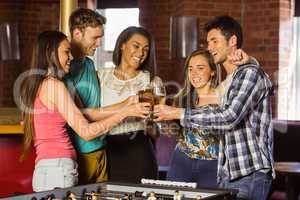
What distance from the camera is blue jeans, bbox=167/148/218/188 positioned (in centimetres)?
316

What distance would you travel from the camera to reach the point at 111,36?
28.6 feet

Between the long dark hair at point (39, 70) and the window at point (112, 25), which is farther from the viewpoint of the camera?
the window at point (112, 25)

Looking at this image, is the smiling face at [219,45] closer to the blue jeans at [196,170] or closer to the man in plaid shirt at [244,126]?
the man in plaid shirt at [244,126]

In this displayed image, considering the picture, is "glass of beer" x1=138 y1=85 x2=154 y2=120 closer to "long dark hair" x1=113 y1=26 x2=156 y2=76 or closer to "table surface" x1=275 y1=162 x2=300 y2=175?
"long dark hair" x1=113 y1=26 x2=156 y2=76

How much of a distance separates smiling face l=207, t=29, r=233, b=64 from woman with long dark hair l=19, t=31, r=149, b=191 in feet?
1.51

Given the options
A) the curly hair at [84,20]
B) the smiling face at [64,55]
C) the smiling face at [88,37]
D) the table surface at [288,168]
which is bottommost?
the table surface at [288,168]

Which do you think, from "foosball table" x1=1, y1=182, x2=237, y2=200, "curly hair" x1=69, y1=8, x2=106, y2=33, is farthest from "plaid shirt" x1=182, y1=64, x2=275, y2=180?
"curly hair" x1=69, y1=8, x2=106, y2=33

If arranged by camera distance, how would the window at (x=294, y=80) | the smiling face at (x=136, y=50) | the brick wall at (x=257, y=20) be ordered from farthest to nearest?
the window at (x=294, y=80) → the brick wall at (x=257, y=20) → the smiling face at (x=136, y=50)

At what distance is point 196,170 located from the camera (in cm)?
319

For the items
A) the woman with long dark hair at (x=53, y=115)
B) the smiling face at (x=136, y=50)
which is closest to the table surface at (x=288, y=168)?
the smiling face at (x=136, y=50)

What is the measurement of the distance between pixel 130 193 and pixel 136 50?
46.7 inches

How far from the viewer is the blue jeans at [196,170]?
10.4 feet

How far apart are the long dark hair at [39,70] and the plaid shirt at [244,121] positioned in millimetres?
742

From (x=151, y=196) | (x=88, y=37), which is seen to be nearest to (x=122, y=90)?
(x=88, y=37)
